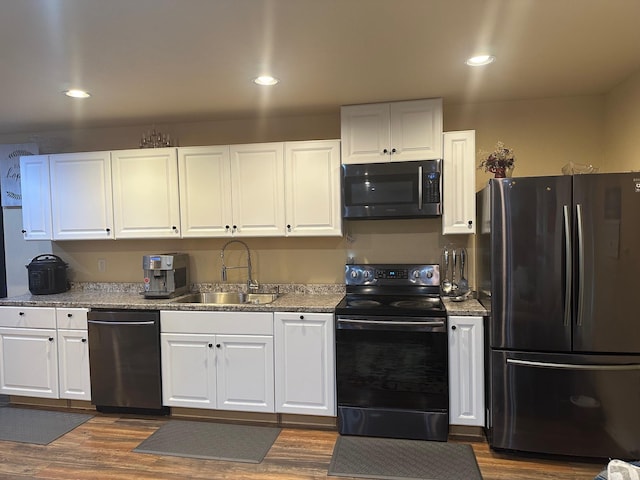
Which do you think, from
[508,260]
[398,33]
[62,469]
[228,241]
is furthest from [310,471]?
[398,33]

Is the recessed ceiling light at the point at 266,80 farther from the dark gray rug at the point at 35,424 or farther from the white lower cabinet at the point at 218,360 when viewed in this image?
the dark gray rug at the point at 35,424

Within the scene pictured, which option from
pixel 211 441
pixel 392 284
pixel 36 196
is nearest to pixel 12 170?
pixel 36 196

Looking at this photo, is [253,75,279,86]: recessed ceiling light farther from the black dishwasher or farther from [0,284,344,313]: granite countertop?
the black dishwasher

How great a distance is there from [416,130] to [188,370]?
2.42 m

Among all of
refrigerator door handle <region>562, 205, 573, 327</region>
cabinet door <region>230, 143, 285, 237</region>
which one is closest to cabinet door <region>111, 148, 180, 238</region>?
cabinet door <region>230, 143, 285, 237</region>

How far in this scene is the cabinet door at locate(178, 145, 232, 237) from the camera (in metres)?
3.38

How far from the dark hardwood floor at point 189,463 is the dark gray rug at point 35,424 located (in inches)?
3.3

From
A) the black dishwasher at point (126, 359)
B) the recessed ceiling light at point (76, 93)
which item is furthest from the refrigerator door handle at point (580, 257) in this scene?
the recessed ceiling light at point (76, 93)

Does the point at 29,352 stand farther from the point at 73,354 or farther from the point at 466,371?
the point at 466,371

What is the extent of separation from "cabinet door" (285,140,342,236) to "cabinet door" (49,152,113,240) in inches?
61.1

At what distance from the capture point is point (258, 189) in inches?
132

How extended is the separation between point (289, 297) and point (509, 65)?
222cm

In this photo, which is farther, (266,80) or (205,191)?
(205,191)

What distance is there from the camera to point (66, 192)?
142 inches
